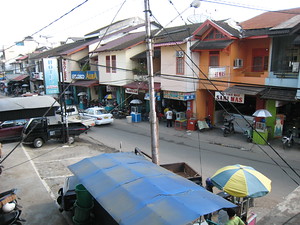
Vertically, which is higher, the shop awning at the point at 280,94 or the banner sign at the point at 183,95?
the shop awning at the point at 280,94

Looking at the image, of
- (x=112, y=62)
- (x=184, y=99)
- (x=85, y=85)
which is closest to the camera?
(x=184, y=99)

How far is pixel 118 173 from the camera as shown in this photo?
7.23 metres

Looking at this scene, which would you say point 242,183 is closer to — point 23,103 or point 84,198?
point 84,198

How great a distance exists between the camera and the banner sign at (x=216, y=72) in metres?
17.2

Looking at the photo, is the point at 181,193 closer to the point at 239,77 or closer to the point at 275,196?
the point at 275,196

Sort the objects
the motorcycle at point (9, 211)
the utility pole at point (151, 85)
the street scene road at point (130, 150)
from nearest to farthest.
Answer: the motorcycle at point (9, 211)
the utility pole at point (151, 85)
the street scene road at point (130, 150)

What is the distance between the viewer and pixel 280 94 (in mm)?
15352

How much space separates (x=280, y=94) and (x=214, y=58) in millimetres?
5501

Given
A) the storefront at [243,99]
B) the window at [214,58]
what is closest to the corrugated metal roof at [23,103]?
the window at [214,58]

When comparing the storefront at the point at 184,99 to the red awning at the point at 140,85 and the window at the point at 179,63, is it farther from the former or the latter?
the window at the point at 179,63

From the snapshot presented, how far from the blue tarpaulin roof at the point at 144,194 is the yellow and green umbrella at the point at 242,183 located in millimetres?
1198

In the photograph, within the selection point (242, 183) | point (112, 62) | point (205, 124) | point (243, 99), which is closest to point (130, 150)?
point (205, 124)

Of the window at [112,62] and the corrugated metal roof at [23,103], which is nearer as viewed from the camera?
the corrugated metal roof at [23,103]

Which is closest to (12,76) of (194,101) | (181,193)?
(194,101)
